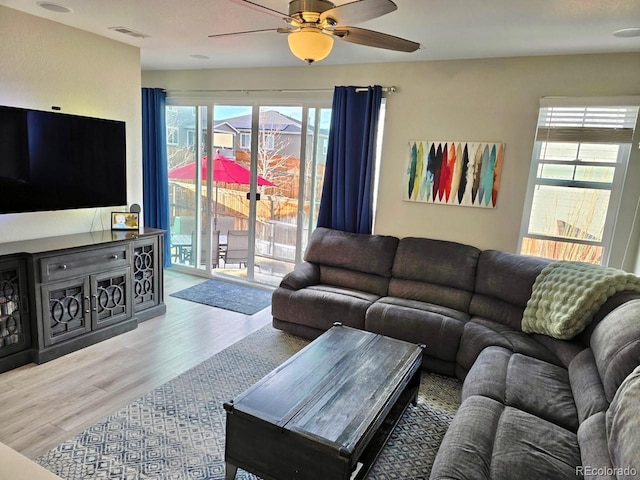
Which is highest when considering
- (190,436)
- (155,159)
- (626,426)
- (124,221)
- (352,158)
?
(352,158)

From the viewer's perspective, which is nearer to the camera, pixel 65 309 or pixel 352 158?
pixel 65 309

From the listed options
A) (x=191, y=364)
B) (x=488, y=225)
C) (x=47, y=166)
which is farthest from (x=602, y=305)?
(x=47, y=166)

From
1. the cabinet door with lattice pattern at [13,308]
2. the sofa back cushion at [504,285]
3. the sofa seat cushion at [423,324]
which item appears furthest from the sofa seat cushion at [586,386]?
the cabinet door with lattice pattern at [13,308]

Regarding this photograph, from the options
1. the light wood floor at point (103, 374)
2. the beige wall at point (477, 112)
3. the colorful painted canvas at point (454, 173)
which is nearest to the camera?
→ the light wood floor at point (103, 374)

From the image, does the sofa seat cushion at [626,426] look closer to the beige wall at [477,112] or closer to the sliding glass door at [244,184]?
the beige wall at [477,112]

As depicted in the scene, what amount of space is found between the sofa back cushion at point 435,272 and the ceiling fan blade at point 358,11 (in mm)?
2280

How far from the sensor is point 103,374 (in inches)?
117

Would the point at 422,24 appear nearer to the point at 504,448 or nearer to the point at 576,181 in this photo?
the point at 576,181

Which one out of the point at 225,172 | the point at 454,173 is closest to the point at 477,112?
the point at 454,173

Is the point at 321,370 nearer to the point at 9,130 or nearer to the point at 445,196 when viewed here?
the point at 445,196

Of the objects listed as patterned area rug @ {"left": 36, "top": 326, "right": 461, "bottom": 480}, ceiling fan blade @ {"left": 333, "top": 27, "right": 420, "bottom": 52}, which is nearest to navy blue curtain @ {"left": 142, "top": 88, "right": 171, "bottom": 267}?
patterned area rug @ {"left": 36, "top": 326, "right": 461, "bottom": 480}

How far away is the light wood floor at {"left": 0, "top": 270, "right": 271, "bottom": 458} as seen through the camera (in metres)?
2.37

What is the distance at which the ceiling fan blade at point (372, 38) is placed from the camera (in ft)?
7.11

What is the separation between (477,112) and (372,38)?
1.87 metres
